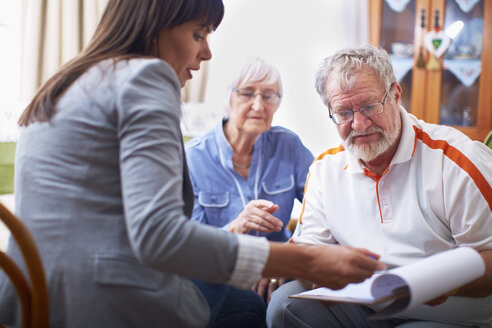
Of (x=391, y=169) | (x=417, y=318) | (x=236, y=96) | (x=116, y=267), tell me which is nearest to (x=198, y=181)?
(x=236, y=96)

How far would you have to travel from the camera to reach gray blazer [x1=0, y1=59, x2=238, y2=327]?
0.76 metres

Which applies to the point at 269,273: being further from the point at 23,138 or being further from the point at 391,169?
the point at 391,169

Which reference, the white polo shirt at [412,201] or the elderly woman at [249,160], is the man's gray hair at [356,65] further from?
A: the elderly woman at [249,160]

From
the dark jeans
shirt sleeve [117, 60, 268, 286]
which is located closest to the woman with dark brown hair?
shirt sleeve [117, 60, 268, 286]

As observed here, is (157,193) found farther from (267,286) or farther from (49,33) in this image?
(49,33)

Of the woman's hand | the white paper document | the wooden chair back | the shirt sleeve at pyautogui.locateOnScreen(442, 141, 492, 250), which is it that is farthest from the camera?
the woman's hand

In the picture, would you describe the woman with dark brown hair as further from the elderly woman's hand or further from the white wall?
the white wall

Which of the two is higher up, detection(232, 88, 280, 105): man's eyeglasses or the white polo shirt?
detection(232, 88, 280, 105): man's eyeglasses

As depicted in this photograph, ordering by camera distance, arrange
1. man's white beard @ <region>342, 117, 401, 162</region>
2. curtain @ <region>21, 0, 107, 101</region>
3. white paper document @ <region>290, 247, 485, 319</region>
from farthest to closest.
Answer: curtain @ <region>21, 0, 107, 101</region>, man's white beard @ <region>342, 117, 401, 162</region>, white paper document @ <region>290, 247, 485, 319</region>

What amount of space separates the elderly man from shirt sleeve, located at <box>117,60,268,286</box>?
2.07ft

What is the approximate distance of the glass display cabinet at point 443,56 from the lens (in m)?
3.21

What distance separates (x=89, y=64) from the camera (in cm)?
88

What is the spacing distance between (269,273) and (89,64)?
0.52 metres

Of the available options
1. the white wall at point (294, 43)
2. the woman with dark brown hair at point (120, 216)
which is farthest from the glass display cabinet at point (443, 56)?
the woman with dark brown hair at point (120, 216)
